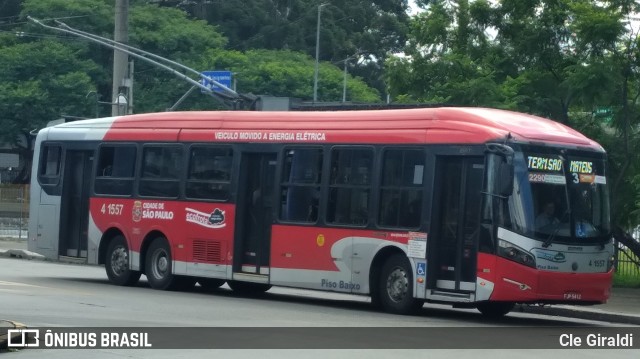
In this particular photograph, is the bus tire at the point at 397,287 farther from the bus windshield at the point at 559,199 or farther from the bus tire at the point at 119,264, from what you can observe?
the bus tire at the point at 119,264

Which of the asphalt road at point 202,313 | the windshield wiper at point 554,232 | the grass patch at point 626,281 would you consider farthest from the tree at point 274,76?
the windshield wiper at point 554,232

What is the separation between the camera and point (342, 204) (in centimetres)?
2109

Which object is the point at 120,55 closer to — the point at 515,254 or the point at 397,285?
the point at 397,285

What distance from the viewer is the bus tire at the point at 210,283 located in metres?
24.7

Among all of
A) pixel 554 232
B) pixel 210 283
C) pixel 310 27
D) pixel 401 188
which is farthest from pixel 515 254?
pixel 310 27

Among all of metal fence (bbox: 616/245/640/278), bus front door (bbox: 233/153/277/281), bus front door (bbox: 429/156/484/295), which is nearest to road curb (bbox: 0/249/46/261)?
bus front door (bbox: 233/153/277/281)

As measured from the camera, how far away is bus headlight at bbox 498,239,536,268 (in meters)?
18.6

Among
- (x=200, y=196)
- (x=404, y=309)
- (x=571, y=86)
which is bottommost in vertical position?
(x=404, y=309)

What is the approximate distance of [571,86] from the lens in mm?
26141

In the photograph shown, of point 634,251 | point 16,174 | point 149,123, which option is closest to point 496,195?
point 149,123

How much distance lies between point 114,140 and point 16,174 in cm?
5283

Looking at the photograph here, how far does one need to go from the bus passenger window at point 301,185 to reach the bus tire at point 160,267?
3.06 meters

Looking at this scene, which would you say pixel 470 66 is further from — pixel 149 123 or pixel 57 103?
pixel 57 103

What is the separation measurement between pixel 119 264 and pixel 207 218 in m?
2.74
